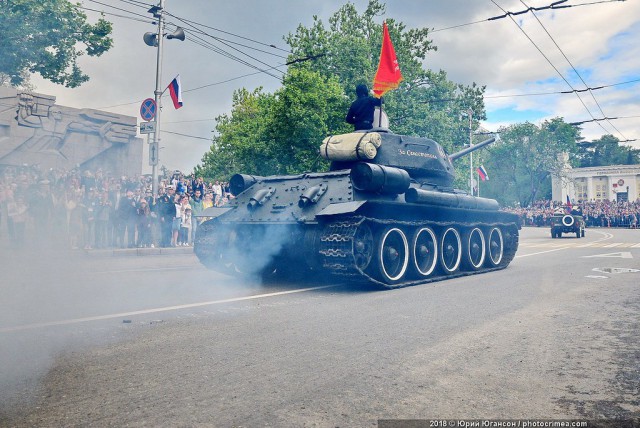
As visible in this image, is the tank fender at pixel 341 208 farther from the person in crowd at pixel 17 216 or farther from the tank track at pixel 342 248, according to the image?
the person in crowd at pixel 17 216

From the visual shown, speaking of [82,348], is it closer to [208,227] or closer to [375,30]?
[208,227]

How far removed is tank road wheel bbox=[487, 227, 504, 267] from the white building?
78643mm

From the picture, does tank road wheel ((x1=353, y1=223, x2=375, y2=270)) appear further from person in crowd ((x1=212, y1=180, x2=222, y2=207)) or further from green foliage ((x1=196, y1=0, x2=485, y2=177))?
green foliage ((x1=196, y1=0, x2=485, y2=177))

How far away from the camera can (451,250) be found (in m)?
10.7

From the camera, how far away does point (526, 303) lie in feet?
24.1

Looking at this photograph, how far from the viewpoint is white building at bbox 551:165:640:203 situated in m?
85.6

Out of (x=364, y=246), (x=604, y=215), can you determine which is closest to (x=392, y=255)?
(x=364, y=246)

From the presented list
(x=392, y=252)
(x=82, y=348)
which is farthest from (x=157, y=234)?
(x=82, y=348)

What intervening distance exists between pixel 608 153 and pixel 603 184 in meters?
28.3

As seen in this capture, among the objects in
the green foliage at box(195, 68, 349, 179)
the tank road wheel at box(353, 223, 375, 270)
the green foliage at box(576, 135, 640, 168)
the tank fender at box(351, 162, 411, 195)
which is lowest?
the tank road wheel at box(353, 223, 375, 270)

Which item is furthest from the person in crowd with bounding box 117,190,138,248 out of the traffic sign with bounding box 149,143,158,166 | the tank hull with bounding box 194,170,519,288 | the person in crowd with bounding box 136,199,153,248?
the tank hull with bounding box 194,170,519,288

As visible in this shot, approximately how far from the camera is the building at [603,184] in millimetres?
85625

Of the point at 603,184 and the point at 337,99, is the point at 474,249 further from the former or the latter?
the point at 603,184

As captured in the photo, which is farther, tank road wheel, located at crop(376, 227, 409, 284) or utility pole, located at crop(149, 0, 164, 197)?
utility pole, located at crop(149, 0, 164, 197)
